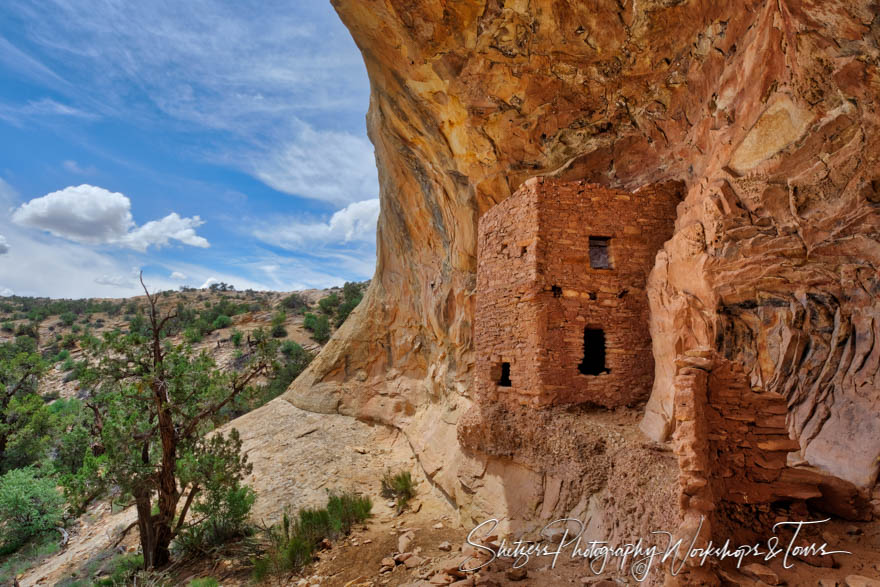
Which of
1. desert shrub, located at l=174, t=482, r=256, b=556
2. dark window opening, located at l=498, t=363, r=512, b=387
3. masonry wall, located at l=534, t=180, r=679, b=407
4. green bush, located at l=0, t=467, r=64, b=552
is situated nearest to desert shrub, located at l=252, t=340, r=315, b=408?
green bush, located at l=0, t=467, r=64, b=552

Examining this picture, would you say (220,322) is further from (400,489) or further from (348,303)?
(400,489)

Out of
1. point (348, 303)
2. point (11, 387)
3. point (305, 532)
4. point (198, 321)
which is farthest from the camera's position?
point (198, 321)

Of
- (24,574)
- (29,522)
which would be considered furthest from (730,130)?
(29,522)

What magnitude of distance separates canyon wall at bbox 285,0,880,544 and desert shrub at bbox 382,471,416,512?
58 cm

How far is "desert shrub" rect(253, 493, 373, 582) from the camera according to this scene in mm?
7176

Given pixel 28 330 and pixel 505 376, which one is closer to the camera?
pixel 505 376

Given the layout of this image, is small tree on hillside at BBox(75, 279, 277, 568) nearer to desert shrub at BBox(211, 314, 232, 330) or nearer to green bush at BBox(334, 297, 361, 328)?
green bush at BBox(334, 297, 361, 328)

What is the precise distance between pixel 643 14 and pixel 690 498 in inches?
237

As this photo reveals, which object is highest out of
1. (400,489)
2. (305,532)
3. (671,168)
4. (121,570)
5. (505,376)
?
(671,168)

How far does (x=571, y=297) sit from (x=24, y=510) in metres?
14.4

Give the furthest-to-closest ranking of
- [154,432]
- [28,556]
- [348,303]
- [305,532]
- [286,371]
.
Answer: [348,303]
[286,371]
[28,556]
[154,432]
[305,532]

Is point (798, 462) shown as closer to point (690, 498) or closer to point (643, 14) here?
point (690, 498)

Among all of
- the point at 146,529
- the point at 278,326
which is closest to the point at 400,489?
the point at 146,529

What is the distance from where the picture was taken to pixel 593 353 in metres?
7.02
